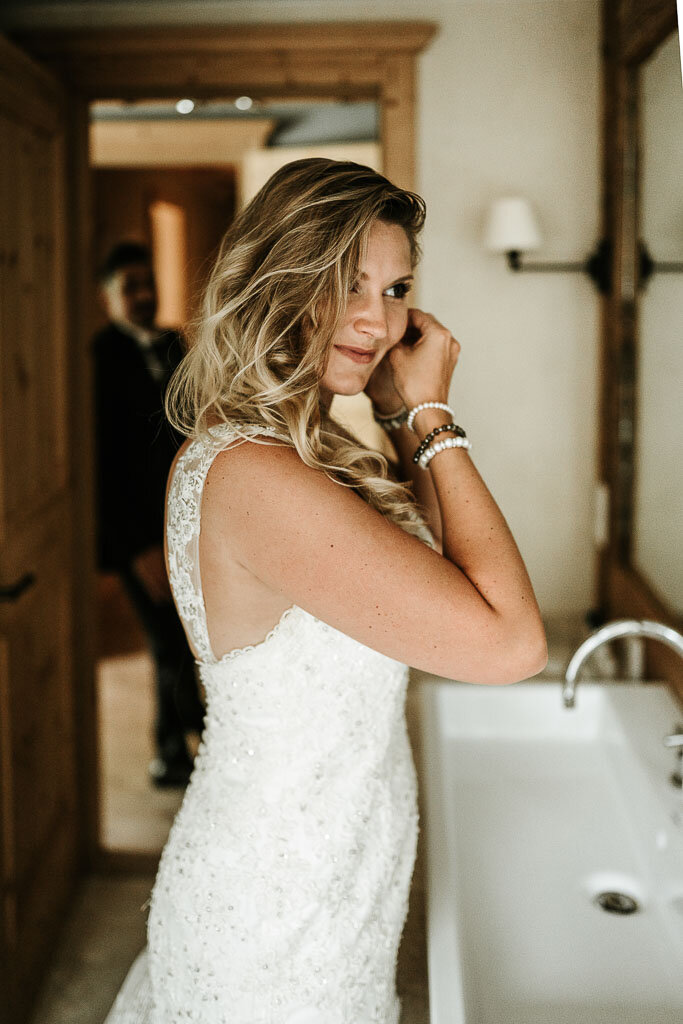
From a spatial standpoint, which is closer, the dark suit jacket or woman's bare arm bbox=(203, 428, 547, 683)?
woman's bare arm bbox=(203, 428, 547, 683)

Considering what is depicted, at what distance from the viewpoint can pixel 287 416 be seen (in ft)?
2.88

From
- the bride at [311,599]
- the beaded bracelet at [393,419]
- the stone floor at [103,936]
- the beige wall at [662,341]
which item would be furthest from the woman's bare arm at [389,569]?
the beige wall at [662,341]

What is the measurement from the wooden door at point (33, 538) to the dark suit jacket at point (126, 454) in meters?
0.58

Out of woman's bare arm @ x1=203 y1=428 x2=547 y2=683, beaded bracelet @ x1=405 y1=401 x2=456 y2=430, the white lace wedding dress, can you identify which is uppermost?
beaded bracelet @ x1=405 y1=401 x2=456 y2=430

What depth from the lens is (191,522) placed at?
34.4 inches

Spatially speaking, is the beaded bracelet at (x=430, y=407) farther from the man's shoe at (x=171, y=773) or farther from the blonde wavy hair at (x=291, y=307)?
the man's shoe at (x=171, y=773)

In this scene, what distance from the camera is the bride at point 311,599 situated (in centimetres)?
79

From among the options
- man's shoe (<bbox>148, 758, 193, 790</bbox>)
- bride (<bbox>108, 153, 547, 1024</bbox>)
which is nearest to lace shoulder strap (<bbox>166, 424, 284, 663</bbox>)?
bride (<bbox>108, 153, 547, 1024</bbox>)

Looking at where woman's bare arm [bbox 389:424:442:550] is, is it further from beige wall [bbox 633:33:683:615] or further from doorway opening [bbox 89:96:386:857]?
doorway opening [bbox 89:96:386:857]

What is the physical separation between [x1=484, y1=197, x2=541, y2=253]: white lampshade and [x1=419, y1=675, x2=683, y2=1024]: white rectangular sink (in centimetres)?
85

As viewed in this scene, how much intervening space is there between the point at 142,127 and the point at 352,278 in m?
3.52

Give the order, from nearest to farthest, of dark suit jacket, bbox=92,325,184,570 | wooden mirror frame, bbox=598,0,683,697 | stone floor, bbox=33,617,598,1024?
wooden mirror frame, bbox=598,0,683,697 → stone floor, bbox=33,617,598,1024 → dark suit jacket, bbox=92,325,184,570

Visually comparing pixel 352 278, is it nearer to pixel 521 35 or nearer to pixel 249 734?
pixel 249 734

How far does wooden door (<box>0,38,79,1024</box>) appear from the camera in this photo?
1.74m
